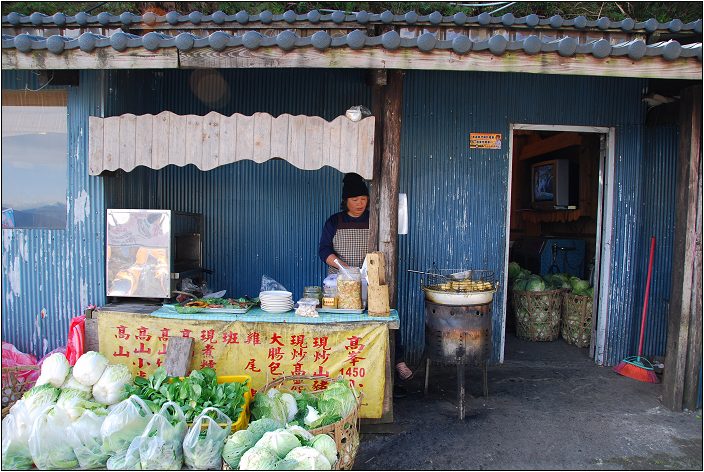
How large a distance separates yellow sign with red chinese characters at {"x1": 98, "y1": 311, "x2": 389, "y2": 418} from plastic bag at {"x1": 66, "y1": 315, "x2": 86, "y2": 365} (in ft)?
2.58

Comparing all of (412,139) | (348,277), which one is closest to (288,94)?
(412,139)

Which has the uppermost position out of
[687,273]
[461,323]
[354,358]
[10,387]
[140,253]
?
[140,253]

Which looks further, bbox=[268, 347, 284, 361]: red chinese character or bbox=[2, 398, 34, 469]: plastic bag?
bbox=[268, 347, 284, 361]: red chinese character

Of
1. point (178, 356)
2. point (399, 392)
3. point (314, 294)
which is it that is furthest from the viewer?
Answer: point (399, 392)

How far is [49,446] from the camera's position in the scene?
270 cm

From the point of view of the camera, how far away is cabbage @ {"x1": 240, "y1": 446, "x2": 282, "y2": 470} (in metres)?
2.46

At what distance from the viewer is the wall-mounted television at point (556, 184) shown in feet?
28.6

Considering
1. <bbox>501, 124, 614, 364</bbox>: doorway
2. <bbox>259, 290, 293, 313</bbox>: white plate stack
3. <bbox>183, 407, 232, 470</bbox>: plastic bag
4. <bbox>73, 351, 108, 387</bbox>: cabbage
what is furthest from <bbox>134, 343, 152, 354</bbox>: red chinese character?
<bbox>501, 124, 614, 364</bbox>: doorway

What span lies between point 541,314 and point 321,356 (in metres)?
4.36

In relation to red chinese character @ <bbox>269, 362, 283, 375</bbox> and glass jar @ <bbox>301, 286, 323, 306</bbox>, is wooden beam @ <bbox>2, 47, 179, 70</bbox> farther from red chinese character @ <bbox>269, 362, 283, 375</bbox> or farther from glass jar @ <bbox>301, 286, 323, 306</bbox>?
red chinese character @ <bbox>269, 362, 283, 375</bbox>

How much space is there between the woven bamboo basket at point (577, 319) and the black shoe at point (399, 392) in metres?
3.31

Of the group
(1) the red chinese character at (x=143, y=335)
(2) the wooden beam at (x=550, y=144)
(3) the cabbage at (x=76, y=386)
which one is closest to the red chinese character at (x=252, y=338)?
(1) the red chinese character at (x=143, y=335)

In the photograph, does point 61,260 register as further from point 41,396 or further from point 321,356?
point 321,356

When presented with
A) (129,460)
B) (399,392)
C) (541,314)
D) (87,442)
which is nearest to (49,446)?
(87,442)
